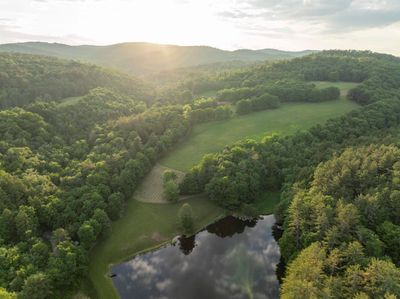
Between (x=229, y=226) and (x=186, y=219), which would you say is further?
(x=229, y=226)

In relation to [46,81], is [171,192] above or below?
below

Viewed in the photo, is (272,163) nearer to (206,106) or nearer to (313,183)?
(313,183)

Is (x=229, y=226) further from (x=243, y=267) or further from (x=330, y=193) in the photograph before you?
(x=330, y=193)

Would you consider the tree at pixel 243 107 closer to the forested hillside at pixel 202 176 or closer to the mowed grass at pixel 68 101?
the forested hillside at pixel 202 176

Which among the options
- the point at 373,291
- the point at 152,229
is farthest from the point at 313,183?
the point at 152,229

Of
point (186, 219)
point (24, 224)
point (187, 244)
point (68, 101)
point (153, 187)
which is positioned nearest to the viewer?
point (24, 224)

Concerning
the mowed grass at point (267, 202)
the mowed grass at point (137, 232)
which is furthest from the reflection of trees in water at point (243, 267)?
the mowed grass at point (267, 202)

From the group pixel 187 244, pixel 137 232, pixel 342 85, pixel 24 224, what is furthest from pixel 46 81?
pixel 342 85

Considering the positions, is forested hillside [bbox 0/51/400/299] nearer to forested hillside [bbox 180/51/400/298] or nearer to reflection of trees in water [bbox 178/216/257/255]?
forested hillside [bbox 180/51/400/298]
